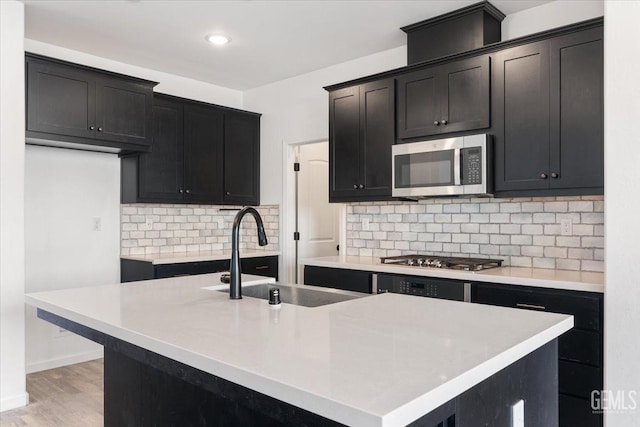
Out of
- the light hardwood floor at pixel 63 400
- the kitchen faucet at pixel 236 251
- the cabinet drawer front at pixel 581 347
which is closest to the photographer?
the kitchen faucet at pixel 236 251

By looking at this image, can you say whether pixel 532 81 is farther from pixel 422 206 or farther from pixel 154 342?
pixel 154 342

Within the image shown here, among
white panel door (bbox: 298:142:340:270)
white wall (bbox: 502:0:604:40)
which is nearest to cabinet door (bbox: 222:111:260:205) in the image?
white panel door (bbox: 298:142:340:270)

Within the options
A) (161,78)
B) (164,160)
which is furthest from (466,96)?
(161,78)

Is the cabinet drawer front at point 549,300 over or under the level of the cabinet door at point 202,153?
under

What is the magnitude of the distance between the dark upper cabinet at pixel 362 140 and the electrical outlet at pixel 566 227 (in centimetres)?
121

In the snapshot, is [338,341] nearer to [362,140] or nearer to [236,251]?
[236,251]

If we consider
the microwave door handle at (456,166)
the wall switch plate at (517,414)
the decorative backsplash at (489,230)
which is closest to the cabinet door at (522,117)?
the microwave door handle at (456,166)

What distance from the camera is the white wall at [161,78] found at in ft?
13.1

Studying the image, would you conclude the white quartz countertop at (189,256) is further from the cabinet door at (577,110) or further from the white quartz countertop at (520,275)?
the cabinet door at (577,110)

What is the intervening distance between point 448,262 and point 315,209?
2.24m

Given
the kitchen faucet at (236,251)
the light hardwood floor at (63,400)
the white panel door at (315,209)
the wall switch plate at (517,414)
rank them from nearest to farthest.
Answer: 1. the wall switch plate at (517,414)
2. the kitchen faucet at (236,251)
3. the light hardwood floor at (63,400)
4. the white panel door at (315,209)

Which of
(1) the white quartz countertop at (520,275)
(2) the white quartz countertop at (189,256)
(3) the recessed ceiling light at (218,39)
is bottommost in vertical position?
(2) the white quartz countertop at (189,256)

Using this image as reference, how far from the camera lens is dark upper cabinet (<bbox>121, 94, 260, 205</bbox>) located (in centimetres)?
432
